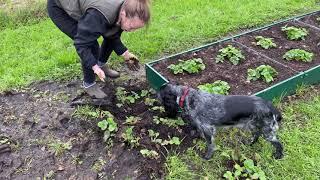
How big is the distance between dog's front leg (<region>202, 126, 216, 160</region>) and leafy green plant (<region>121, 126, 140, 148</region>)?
75cm

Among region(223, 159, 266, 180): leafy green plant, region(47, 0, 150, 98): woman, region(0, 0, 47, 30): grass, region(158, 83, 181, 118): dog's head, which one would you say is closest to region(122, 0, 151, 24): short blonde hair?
region(47, 0, 150, 98): woman

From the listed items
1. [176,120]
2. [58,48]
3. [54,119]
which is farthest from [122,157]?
[58,48]

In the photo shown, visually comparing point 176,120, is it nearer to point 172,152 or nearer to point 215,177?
point 172,152

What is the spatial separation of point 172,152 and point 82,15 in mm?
1821

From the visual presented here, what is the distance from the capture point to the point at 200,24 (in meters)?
7.38

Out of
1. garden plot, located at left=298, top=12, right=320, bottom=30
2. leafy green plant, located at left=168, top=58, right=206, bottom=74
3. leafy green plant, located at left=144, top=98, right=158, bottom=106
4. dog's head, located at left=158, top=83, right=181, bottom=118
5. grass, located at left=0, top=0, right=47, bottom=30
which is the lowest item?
grass, located at left=0, top=0, right=47, bottom=30

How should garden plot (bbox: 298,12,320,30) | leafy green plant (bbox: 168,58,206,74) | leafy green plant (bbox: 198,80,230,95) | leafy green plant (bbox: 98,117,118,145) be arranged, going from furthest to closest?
garden plot (bbox: 298,12,320,30) < leafy green plant (bbox: 168,58,206,74) < leafy green plant (bbox: 198,80,230,95) < leafy green plant (bbox: 98,117,118,145)

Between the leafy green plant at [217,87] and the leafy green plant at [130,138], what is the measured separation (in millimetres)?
1124

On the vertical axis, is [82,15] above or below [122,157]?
above

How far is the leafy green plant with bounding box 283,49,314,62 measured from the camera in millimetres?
5762

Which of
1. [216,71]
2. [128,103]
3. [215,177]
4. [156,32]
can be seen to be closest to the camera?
[215,177]

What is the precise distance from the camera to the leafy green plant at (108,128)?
4.51 m

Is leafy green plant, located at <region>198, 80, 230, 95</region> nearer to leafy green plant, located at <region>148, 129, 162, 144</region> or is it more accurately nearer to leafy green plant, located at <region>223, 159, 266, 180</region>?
leafy green plant, located at <region>148, 129, 162, 144</region>

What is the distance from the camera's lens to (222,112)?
4.09 metres
